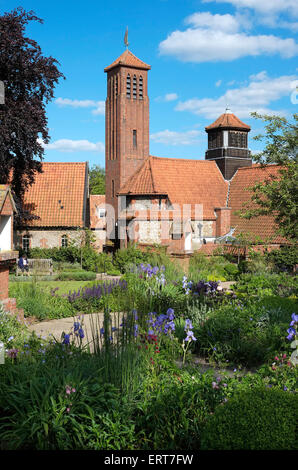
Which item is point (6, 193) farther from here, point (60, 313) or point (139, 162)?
point (139, 162)

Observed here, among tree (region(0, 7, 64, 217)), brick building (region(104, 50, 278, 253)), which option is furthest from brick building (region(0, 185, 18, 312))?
brick building (region(104, 50, 278, 253))

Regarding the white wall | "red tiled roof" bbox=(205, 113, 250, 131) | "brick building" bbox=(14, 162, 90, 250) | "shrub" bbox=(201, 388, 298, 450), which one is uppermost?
"red tiled roof" bbox=(205, 113, 250, 131)

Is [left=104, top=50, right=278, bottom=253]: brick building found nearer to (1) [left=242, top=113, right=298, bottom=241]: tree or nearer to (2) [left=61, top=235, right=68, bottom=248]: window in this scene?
(2) [left=61, top=235, right=68, bottom=248]: window

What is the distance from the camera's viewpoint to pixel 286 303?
9.48m

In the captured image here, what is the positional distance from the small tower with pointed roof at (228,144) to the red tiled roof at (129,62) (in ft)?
23.9

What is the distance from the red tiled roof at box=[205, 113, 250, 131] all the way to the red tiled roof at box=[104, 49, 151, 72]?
275 inches

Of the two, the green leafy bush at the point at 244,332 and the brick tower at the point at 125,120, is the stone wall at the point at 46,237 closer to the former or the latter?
the brick tower at the point at 125,120

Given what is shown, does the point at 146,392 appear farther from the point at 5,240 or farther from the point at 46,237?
the point at 46,237

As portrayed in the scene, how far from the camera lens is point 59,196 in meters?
34.7

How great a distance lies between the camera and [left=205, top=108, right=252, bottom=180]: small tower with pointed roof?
122 ft

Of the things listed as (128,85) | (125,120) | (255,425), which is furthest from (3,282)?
(128,85)

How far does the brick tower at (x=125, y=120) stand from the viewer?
35781 millimetres

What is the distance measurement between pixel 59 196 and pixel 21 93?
10.9m

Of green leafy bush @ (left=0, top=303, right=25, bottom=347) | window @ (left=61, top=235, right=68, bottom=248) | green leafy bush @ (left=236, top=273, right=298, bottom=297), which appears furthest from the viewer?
window @ (left=61, top=235, right=68, bottom=248)
